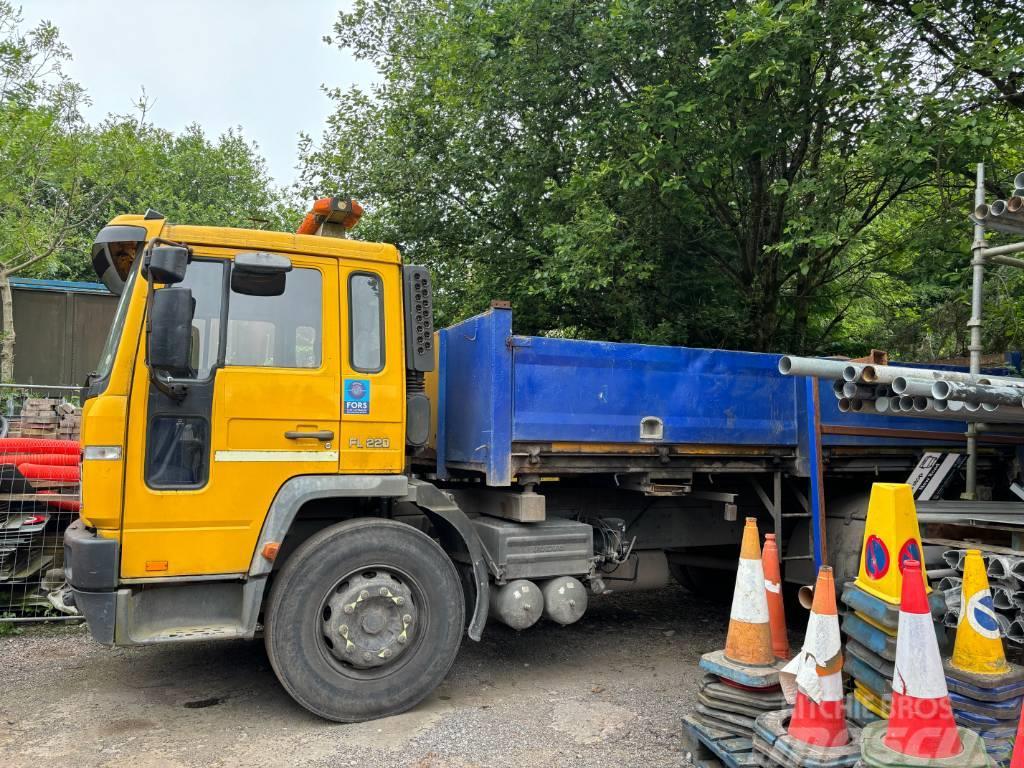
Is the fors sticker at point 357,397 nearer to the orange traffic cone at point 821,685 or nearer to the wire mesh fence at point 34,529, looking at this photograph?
the orange traffic cone at point 821,685

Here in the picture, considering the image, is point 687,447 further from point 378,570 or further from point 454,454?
point 378,570

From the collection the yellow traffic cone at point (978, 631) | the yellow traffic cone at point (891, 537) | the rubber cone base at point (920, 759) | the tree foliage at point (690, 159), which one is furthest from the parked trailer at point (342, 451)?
the tree foliage at point (690, 159)

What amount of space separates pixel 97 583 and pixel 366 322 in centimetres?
202

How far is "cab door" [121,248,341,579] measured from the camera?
4078mm

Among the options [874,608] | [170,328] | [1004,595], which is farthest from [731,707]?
[170,328]

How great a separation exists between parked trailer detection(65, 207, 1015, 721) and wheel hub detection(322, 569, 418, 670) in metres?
0.01

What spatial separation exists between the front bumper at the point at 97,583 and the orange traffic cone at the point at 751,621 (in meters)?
3.25

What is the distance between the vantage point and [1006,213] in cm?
414

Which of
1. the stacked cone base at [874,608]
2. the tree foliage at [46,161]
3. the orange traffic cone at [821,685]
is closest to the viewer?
the orange traffic cone at [821,685]

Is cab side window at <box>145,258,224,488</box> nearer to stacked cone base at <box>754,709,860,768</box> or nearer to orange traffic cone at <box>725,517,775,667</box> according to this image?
orange traffic cone at <box>725,517,775,667</box>

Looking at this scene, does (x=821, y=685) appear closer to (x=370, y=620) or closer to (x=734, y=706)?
(x=734, y=706)

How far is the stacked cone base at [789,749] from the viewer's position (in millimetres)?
3100

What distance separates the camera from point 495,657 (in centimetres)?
570

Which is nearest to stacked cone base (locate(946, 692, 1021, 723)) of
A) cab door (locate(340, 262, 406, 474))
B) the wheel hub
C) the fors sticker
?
the wheel hub
